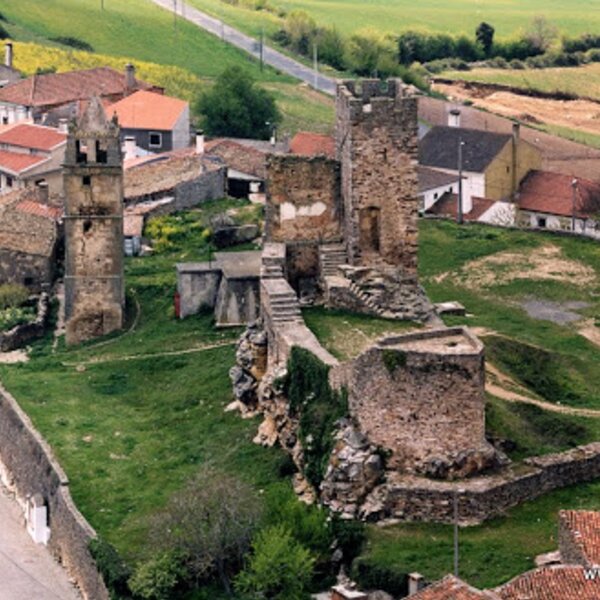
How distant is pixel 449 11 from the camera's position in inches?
6791

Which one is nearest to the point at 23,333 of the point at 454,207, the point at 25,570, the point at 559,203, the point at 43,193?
the point at 43,193

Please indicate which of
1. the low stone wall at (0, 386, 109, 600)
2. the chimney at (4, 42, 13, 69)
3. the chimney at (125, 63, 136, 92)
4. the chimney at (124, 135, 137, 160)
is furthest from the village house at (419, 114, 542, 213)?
the low stone wall at (0, 386, 109, 600)

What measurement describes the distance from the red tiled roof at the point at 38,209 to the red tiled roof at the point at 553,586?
130 feet

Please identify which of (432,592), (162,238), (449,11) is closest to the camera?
(432,592)

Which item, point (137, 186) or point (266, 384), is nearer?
point (266, 384)

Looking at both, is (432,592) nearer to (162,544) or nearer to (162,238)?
(162,544)

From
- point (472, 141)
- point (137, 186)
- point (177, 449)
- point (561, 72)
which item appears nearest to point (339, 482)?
point (177, 449)

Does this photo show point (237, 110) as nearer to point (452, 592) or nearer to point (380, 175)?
point (380, 175)

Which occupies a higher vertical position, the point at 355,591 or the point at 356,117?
the point at 356,117

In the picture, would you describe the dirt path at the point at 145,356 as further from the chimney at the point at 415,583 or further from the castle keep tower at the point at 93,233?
the chimney at the point at 415,583

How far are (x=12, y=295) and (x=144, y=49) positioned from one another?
2346 inches

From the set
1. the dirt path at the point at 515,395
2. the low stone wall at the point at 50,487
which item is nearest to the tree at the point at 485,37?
the low stone wall at the point at 50,487

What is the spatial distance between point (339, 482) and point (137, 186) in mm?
35739

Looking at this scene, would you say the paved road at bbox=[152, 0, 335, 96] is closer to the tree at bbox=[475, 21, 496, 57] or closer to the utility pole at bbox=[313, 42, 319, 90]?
the utility pole at bbox=[313, 42, 319, 90]
